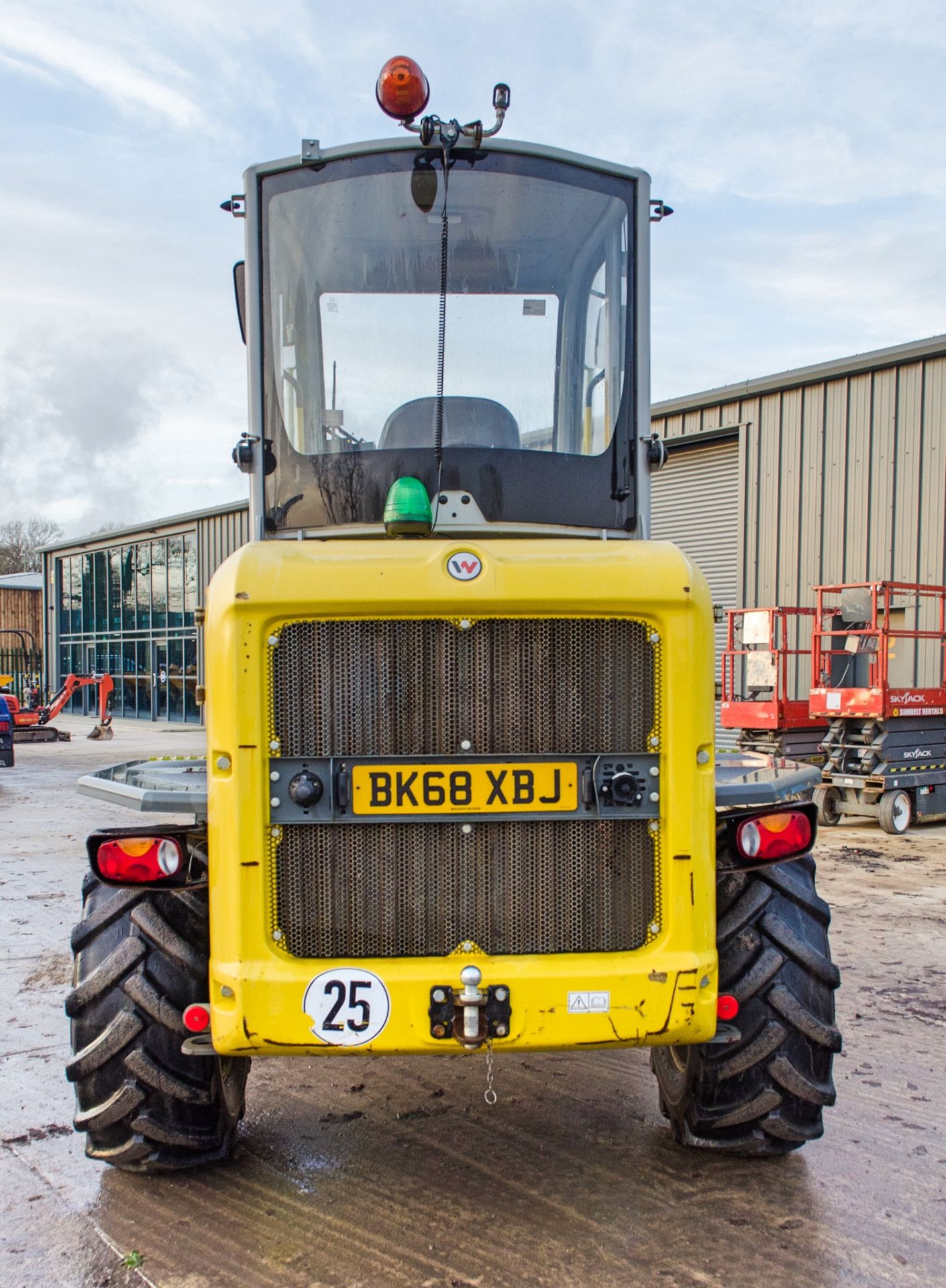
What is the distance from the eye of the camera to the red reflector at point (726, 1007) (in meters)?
2.93

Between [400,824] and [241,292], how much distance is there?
192 cm

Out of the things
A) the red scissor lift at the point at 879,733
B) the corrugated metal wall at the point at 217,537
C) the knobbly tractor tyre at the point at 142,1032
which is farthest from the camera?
the corrugated metal wall at the point at 217,537

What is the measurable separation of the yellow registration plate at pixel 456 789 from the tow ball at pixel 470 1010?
42 centimetres

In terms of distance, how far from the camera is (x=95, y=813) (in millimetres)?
11906

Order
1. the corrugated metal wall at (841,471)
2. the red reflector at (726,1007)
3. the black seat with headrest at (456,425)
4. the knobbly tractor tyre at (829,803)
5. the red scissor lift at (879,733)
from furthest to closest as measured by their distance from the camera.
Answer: the corrugated metal wall at (841,471) → the knobbly tractor tyre at (829,803) → the red scissor lift at (879,733) → the black seat with headrest at (456,425) → the red reflector at (726,1007)

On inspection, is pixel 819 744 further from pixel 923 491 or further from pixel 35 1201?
pixel 35 1201

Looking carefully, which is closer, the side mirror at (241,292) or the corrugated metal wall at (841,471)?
the side mirror at (241,292)

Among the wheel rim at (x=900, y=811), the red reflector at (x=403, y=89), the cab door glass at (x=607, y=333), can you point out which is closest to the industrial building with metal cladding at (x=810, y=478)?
the wheel rim at (x=900, y=811)

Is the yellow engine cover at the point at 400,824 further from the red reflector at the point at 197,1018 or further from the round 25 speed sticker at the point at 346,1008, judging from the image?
the red reflector at the point at 197,1018

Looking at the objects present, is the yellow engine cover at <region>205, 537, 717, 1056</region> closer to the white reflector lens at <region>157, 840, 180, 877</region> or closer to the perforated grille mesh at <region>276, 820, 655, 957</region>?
the perforated grille mesh at <region>276, 820, 655, 957</region>

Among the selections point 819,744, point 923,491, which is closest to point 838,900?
point 819,744

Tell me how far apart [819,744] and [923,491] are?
14.1 ft

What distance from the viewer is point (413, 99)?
3.22 metres

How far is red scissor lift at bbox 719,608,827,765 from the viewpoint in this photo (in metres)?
11.8
